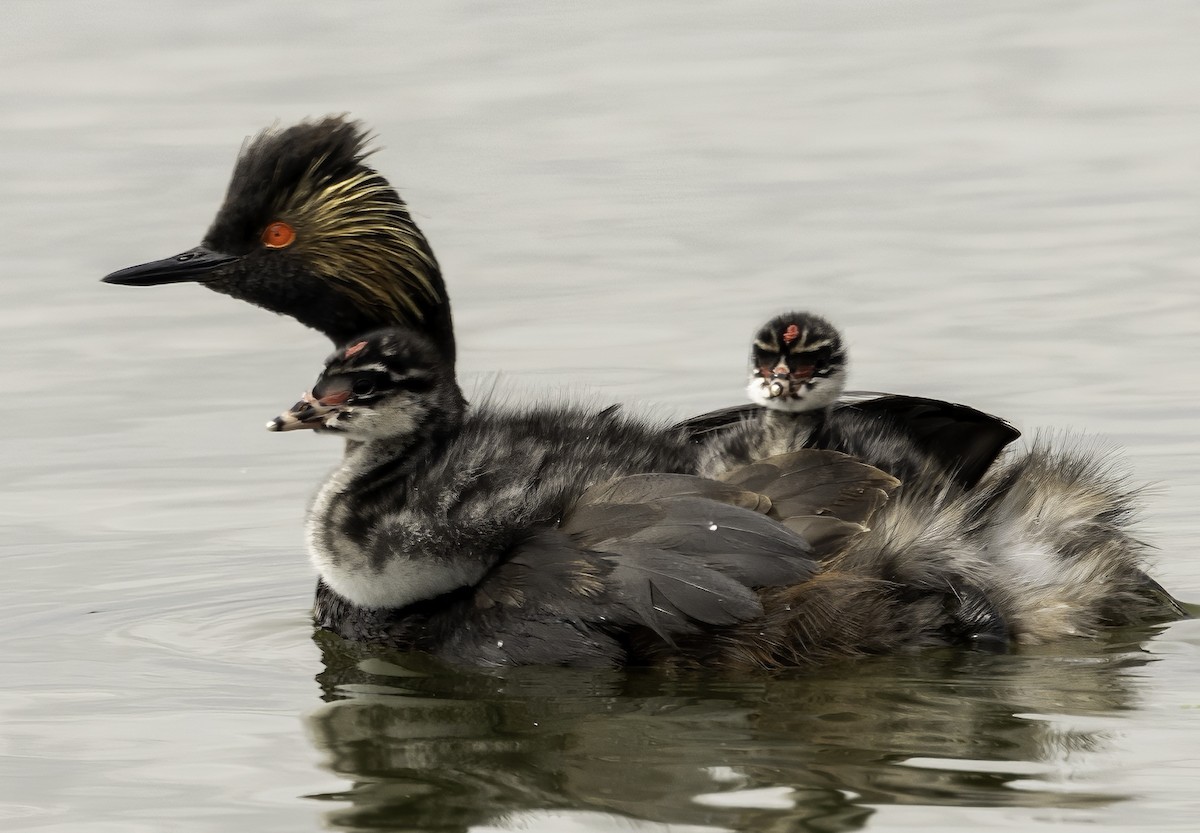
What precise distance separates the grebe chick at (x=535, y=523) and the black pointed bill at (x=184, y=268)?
958mm

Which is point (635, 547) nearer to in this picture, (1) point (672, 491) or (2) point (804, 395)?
(1) point (672, 491)

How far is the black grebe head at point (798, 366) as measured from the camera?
7945mm

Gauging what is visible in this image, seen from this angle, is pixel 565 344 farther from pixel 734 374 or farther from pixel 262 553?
pixel 262 553

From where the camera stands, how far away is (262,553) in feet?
30.5

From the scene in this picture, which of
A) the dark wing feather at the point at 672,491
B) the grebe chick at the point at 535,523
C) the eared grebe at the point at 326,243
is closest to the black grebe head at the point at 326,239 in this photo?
the eared grebe at the point at 326,243

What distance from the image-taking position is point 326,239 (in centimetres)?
855

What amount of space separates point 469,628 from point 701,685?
2.46 ft

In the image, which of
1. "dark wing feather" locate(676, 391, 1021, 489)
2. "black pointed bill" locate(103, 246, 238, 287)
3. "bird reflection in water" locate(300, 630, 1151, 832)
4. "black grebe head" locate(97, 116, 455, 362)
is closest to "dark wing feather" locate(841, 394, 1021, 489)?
"dark wing feather" locate(676, 391, 1021, 489)

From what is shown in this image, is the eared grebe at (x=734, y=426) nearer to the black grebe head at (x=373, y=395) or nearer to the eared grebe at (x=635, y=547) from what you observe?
the eared grebe at (x=635, y=547)

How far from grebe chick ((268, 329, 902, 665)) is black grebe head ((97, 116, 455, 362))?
59 centimetres

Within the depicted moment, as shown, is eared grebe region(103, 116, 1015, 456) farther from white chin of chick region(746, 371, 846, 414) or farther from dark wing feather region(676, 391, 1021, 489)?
dark wing feather region(676, 391, 1021, 489)

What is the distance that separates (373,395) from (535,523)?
0.71 metres

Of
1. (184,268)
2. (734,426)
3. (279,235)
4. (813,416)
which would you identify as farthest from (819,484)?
(184,268)

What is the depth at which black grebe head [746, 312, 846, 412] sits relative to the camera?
26.1 feet
